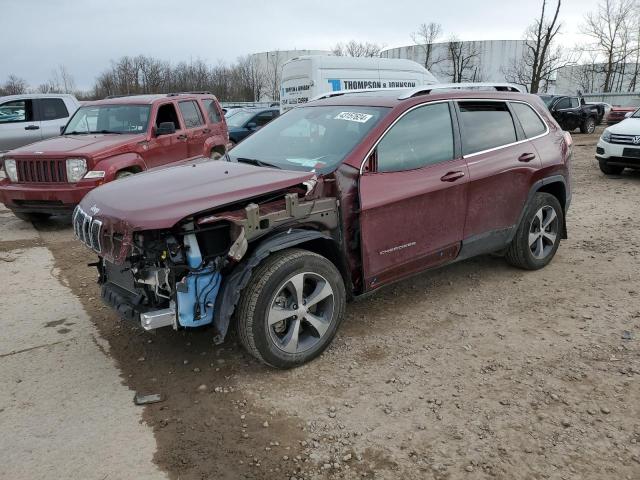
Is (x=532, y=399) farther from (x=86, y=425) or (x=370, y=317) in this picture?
(x=86, y=425)

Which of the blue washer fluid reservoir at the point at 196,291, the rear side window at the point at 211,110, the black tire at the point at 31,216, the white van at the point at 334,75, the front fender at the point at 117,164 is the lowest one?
the black tire at the point at 31,216

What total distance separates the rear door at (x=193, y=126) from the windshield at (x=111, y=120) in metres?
0.82

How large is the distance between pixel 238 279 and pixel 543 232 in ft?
11.2

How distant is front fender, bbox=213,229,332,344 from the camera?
10.1ft

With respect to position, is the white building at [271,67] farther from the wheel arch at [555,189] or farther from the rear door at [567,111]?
the wheel arch at [555,189]

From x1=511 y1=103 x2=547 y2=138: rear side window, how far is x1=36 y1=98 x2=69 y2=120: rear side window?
34.3 feet

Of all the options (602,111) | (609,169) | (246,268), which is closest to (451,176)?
(246,268)

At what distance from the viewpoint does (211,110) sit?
9.64 meters

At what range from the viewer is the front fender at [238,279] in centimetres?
307

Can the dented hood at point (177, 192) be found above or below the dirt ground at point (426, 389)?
above

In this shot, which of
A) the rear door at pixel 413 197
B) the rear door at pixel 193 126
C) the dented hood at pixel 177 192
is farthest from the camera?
the rear door at pixel 193 126

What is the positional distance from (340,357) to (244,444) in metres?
1.06

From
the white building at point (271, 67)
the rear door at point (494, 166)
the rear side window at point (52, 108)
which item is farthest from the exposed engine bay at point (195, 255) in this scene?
the white building at point (271, 67)

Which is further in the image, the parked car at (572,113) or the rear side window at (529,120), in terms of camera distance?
the parked car at (572,113)
